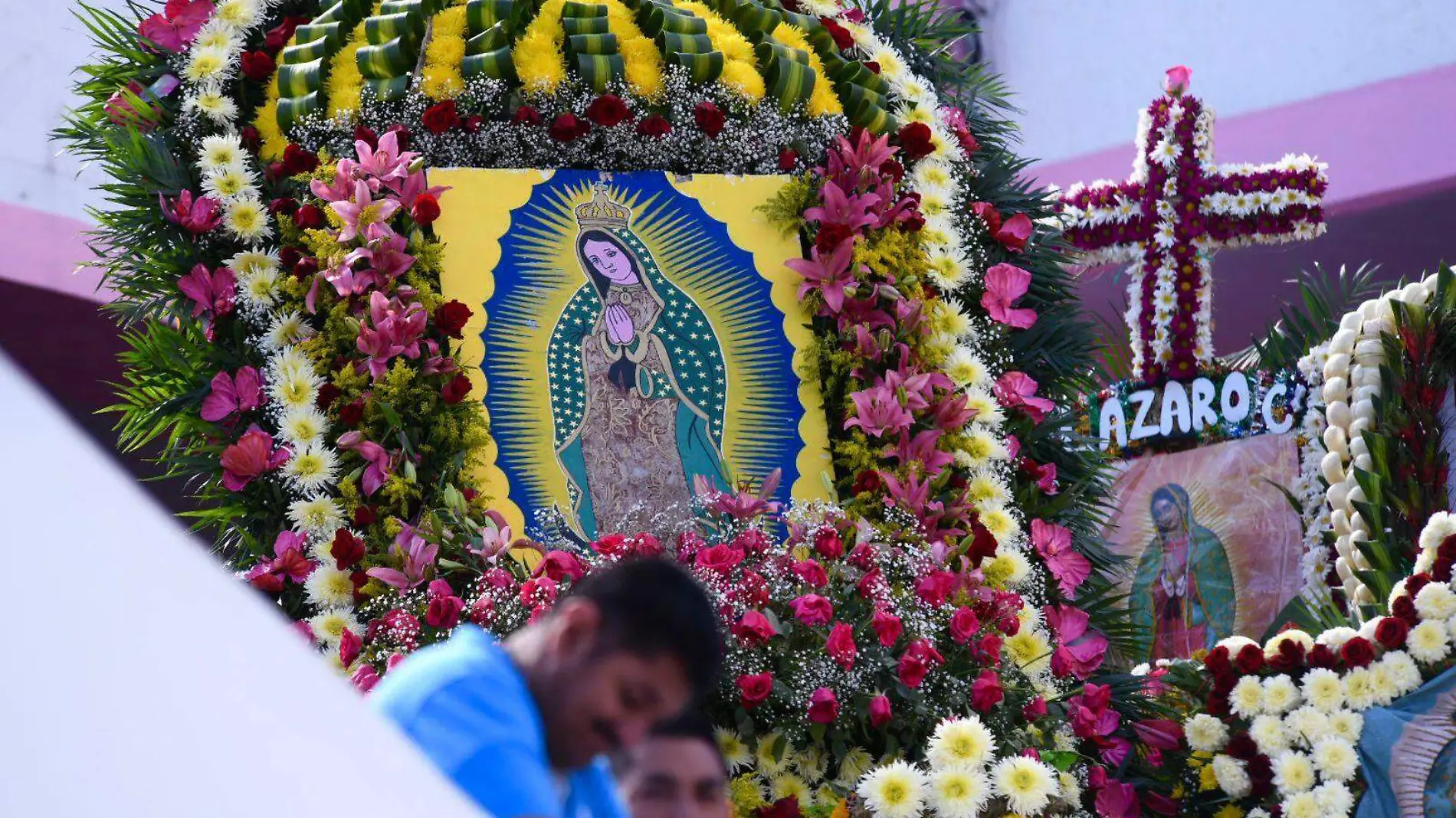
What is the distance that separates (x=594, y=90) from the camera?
12.6ft

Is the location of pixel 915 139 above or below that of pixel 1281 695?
above

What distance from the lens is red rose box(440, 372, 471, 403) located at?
3457 mm

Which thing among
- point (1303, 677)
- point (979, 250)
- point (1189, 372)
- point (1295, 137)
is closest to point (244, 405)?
point (979, 250)

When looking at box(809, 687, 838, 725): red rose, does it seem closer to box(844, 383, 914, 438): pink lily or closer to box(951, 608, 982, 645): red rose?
box(951, 608, 982, 645): red rose

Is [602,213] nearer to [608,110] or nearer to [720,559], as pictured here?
[608,110]

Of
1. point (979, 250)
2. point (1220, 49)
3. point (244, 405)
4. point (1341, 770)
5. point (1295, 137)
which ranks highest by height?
point (1220, 49)

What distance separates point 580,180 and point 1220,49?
21.8ft

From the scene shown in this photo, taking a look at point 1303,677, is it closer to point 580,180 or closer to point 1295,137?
point 580,180

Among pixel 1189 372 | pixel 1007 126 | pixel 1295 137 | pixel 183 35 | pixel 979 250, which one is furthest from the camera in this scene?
pixel 1295 137

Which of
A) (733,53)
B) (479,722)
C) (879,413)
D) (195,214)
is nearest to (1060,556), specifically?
(879,413)

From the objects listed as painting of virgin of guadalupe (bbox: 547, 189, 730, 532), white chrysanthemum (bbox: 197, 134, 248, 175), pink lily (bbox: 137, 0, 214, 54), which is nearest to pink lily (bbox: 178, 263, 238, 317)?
white chrysanthemum (bbox: 197, 134, 248, 175)

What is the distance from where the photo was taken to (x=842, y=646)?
116 inches

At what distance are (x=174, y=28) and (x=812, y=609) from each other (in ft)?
7.18

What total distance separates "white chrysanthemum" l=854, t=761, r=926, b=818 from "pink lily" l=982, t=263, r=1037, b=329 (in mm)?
1689
